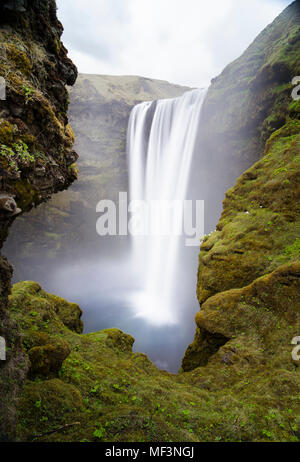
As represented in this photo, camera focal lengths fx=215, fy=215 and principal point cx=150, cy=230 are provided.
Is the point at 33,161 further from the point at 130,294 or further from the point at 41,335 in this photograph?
the point at 130,294

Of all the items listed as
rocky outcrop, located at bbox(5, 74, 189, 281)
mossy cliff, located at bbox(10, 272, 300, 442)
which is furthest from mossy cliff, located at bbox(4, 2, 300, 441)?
rocky outcrop, located at bbox(5, 74, 189, 281)

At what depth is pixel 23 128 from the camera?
373 cm

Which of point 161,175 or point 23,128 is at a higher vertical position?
point 161,175

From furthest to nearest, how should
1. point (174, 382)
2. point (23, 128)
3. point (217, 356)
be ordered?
point (217, 356) → point (174, 382) → point (23, 128)

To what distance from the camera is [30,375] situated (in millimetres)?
3957

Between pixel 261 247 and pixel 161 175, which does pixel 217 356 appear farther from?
pixel 161 175

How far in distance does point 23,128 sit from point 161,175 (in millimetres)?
21776

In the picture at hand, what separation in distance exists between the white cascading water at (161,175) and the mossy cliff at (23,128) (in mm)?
15111

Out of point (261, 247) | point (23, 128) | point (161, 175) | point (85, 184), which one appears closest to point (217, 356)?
point (261, 247)

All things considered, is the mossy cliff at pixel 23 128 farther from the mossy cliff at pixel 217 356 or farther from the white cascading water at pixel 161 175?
the white cascading water at pixel 161 175

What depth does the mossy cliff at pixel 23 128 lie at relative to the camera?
128 inches

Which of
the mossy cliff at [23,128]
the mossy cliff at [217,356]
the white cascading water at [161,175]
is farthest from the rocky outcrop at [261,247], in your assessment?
the white cascading water at [161,175]

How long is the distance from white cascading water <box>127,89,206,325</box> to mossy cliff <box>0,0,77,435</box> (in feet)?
49.6
